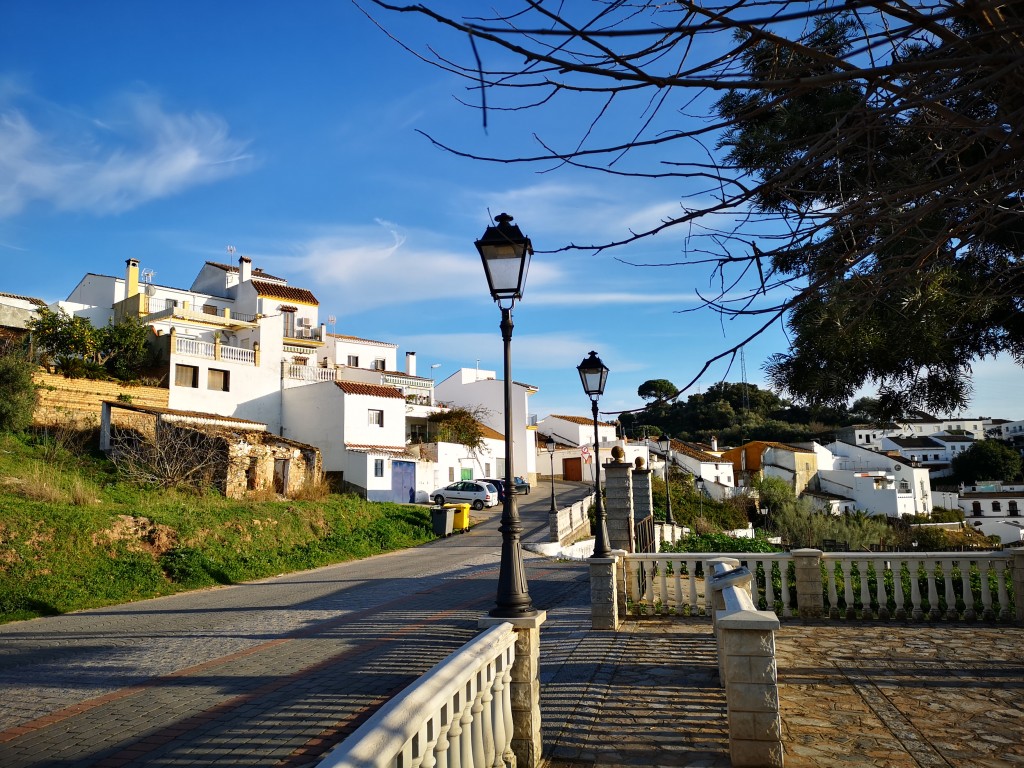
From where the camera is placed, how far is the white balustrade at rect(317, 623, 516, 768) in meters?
2.21

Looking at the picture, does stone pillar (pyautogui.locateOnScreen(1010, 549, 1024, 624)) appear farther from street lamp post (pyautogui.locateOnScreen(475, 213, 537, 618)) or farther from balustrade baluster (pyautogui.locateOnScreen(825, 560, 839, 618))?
street lamp post (pyautogui.locateOnScreen(475, 213, 537, 618))

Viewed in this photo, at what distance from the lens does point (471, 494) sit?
33688 mm

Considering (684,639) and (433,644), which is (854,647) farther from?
(433,644)

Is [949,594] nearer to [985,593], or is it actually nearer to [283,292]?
[985,593]

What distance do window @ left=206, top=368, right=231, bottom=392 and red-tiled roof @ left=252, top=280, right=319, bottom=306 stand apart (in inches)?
464

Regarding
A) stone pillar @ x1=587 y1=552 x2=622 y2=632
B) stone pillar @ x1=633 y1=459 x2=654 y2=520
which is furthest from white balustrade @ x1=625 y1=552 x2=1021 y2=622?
stone pillar @ x1=633 y1=459 x2=654 y2=520

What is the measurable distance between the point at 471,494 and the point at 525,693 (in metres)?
29.8

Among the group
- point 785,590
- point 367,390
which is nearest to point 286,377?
point 367,390

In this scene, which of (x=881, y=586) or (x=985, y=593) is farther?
(x=881, y=586)

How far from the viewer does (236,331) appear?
37875mm

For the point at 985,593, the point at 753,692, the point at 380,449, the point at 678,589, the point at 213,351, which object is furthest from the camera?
the point at 213,351

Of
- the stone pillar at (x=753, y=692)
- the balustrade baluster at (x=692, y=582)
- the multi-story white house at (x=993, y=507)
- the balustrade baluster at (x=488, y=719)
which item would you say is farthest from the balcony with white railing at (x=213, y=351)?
A: the multi-story white house at (x=993, y=507)

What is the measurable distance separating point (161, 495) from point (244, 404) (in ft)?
48.0

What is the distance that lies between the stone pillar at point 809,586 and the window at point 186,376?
94.7 ft
